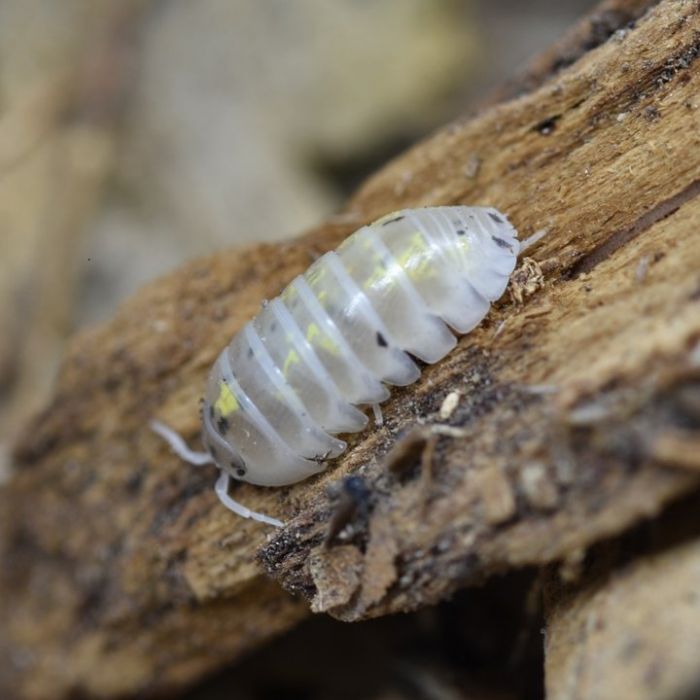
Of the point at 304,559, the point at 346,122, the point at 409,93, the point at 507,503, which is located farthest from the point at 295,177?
the point at 507,503

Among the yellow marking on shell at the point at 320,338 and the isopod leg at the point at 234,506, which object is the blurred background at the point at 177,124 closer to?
the isopod leg at the point at 234,506

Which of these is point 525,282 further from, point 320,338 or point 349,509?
point 349,509

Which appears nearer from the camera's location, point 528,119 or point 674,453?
point 674,453

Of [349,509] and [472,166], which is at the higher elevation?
[472,166]

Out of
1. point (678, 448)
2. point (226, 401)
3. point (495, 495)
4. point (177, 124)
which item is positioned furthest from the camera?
point (177, 124)

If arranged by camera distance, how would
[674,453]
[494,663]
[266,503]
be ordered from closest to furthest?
[674,453], [266,503], [494,663]

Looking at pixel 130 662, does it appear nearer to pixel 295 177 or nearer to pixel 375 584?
pixel 375 584

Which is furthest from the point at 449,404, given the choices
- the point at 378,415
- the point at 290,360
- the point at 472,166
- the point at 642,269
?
the point at 472,166
